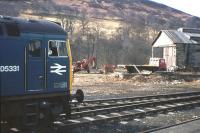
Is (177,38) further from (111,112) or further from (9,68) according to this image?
(9,68)

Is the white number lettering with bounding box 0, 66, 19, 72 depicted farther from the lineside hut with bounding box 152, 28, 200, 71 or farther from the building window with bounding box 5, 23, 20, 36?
the lineside hut with bounding box 152, 28, 200, 71

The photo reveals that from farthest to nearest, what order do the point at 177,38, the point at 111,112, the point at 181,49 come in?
1. the point at 177,38
2. the point at 181,49
3. the point at 111,112

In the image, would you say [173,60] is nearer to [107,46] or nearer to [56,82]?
[107,46]

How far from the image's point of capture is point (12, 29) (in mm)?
13203

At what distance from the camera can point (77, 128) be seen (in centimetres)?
1493

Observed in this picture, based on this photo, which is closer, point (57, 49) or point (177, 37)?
point (57, 49)

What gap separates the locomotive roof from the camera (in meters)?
13.5

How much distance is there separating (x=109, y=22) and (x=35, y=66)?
131 metres

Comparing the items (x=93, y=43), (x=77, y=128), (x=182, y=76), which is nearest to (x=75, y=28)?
(x=93, y=43)

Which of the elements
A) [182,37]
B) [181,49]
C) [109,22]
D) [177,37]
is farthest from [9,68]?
[109,22]

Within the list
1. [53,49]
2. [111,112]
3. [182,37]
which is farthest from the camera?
[182,37]

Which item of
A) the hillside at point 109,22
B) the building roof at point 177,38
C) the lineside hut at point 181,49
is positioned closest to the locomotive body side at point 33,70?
the lineside hut at point 181,49

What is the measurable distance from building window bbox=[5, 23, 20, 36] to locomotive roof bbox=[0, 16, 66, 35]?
5.1 inches

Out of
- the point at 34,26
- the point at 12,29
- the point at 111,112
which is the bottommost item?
the point at 111,112
